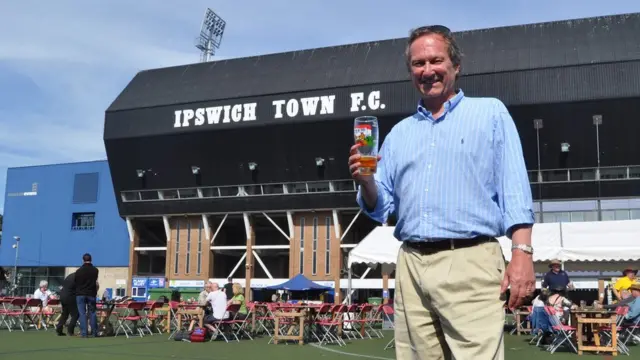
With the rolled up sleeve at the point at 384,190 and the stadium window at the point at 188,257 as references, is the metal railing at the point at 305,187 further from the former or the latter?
the rolled up sleeve at the point at 384,190

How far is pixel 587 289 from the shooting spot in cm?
3950

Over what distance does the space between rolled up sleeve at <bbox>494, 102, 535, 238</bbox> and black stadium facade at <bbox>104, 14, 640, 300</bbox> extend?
3495 cm

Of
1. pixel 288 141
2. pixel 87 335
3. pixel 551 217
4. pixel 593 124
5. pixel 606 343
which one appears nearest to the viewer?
pixel 606 343

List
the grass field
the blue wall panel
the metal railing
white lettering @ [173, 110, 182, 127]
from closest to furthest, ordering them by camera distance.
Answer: the grass field
the metal railing
white lettering @ [173, 110, 182, 127]
the blue wall panel

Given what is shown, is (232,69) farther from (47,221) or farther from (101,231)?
(47,221)

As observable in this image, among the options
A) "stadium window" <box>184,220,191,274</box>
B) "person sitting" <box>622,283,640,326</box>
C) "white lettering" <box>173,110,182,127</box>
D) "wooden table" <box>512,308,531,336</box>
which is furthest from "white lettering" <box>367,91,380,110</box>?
"person sitting" <box>622,283,640,326</box>

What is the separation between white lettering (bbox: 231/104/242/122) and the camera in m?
42.7

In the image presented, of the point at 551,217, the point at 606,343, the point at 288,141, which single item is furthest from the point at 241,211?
the point at 606,343

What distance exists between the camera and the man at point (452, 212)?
2760 millimetres

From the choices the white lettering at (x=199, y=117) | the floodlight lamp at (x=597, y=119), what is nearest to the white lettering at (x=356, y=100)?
the white lettering at (x=199, y=117)

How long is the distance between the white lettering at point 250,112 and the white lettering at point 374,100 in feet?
24.6

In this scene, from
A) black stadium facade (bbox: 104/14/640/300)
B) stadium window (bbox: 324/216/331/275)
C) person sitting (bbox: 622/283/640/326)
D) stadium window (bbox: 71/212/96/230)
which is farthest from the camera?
stadium window (bbox: 71/212/96/230)

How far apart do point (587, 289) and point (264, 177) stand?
814 inches

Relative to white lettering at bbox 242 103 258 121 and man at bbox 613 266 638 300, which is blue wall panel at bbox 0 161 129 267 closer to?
white lettering at bbox 242 103 258 121
